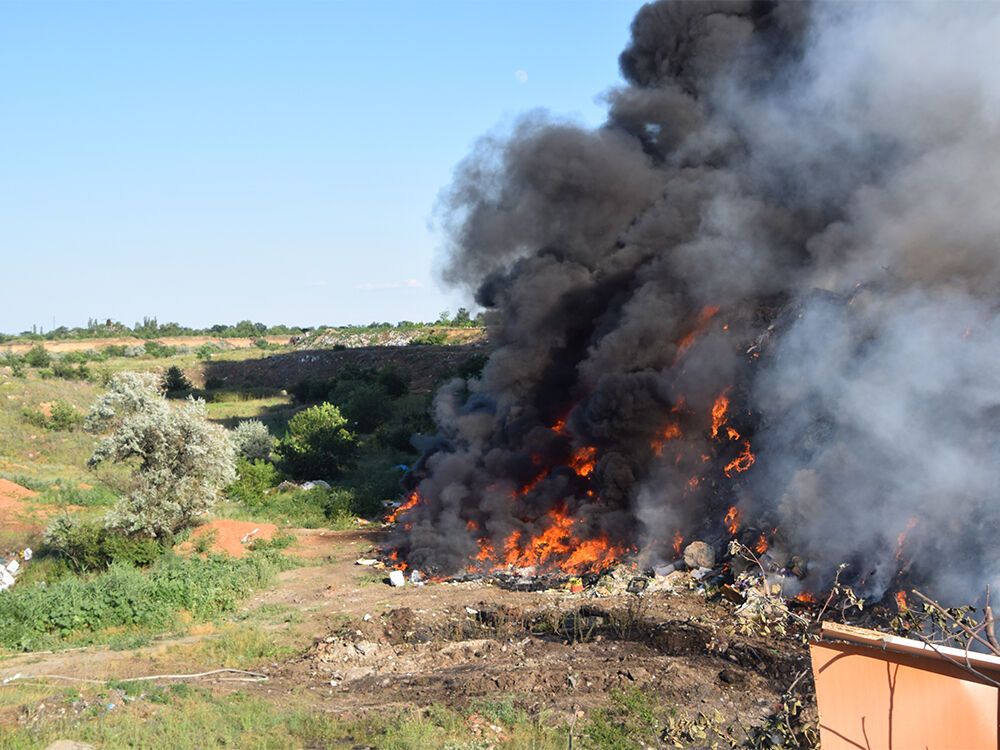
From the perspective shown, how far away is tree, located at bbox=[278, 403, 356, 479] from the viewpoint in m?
27.0

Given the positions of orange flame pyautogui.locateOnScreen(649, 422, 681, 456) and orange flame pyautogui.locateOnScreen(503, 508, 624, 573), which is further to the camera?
orange flame pyautogui.locateOnScreen(649, 422, 681, 456)

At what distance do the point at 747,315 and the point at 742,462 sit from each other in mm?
3735

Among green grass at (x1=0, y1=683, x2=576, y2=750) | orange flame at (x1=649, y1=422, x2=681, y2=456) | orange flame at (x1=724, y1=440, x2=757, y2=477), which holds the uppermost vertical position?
orange flame at (x1=649, y1=422, x2=681, y2=456)

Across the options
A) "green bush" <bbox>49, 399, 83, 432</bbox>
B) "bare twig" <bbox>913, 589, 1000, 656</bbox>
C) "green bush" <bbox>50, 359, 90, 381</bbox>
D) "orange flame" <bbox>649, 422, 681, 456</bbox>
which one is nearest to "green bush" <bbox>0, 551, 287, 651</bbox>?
"orange flame" <bbox>649, 422, 681, 456</bbox>

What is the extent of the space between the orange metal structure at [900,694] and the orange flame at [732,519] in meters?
11.9

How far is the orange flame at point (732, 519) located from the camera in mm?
16297

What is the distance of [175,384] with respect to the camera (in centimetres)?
5278

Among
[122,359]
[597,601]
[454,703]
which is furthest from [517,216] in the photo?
[122,359]

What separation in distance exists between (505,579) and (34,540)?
10440 millimetres

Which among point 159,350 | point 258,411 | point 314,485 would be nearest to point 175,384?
point 258,411

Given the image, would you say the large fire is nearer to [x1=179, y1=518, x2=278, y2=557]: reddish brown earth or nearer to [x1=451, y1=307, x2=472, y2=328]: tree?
[x1=179, y1=518, x2=278, y2=557]: reddish brown earth

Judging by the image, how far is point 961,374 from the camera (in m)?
14.0

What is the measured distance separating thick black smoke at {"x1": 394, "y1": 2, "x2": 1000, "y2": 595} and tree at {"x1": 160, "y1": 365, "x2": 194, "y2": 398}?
32742 mm

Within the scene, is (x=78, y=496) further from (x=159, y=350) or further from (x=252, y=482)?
(x=159, y=350)
